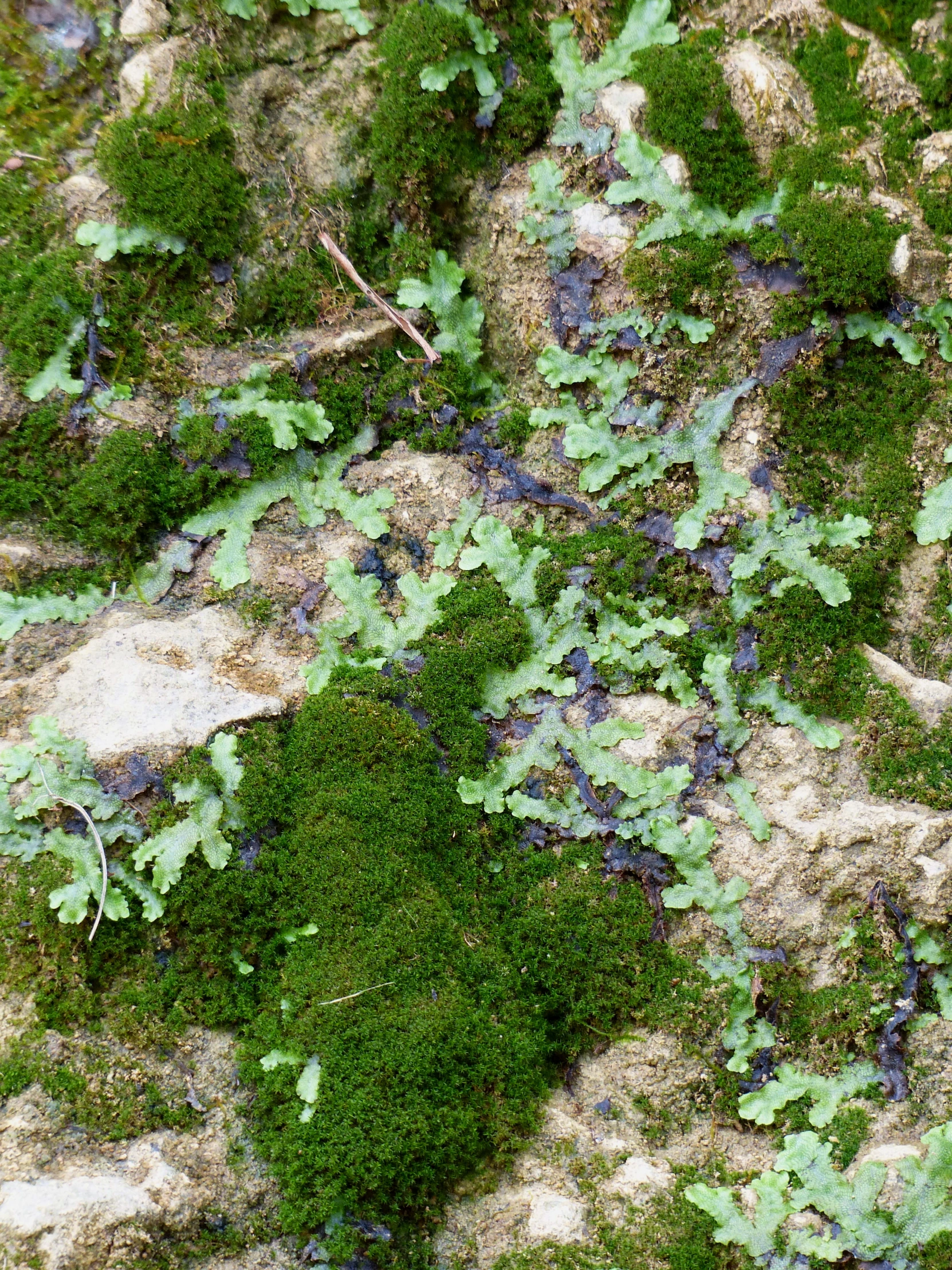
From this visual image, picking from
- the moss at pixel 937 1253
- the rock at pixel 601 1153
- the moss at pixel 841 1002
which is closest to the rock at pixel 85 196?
the rock at pixel 601 1153

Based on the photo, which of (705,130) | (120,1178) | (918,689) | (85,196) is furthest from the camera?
(85,196)

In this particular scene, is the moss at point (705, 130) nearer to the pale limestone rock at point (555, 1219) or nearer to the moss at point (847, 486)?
the moss at point (847, 486)

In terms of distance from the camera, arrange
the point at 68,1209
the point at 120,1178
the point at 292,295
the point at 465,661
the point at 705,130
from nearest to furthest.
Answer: the point at 68,1209 → the point at 120,1178 → the point at 465,661 → the point at 705,130 → the point at 292,295

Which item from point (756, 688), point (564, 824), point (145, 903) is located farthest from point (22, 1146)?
point (756, 688)

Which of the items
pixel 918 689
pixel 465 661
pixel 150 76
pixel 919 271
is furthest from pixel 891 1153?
pixel 150 76

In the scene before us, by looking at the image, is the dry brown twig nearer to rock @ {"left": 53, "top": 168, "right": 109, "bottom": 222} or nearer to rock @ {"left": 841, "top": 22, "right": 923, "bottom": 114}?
rock @ {"left": 53, "top": 168, "right": 109, "bottom": 222}

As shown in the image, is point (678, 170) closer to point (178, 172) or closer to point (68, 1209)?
point (178, 172)
